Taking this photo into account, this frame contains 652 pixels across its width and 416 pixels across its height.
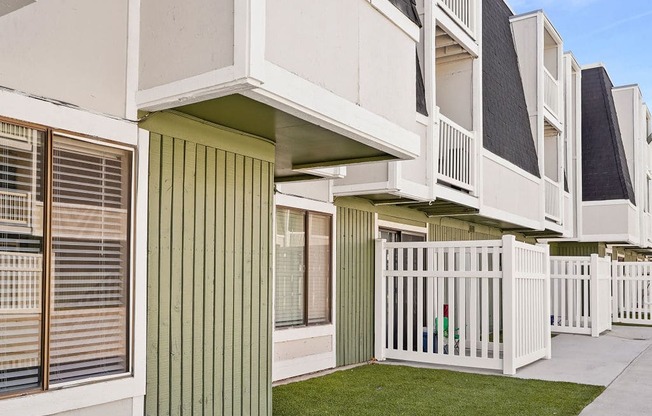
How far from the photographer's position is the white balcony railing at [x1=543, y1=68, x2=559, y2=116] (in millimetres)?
16812

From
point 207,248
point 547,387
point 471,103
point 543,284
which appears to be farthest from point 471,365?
point 207,248

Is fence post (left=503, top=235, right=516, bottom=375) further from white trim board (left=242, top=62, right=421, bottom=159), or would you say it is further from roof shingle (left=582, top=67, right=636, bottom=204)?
roof shingle (left=582, top=67, right=636, bottom=204)

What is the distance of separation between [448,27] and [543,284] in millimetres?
4539

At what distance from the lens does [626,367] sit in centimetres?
1030

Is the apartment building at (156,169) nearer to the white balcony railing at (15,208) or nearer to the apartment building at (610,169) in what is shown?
the white balcony railing at (15,208)

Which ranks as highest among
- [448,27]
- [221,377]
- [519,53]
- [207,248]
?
[519,53]

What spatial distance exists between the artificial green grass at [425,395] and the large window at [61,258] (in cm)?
289

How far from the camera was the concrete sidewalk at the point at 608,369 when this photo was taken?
752 centimetres

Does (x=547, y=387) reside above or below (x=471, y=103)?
below

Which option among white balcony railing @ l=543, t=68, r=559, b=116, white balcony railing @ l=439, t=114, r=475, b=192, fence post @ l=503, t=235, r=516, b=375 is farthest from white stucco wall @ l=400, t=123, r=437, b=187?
white balcony railing @ l=543, t=68, r=559, b=116

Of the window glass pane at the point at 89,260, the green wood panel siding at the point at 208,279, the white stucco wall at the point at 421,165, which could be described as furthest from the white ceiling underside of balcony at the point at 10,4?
the white stucco wall at the point at 421,165

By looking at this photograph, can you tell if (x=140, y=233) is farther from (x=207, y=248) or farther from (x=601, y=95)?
(x=601, y=95)

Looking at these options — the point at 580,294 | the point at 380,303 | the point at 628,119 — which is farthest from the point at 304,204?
the point at 628,119

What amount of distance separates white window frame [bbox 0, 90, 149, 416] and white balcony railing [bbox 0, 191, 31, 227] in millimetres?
451
